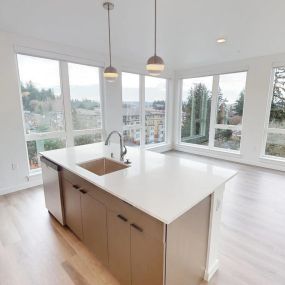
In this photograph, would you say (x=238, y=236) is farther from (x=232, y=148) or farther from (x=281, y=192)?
(x=232, y=148)

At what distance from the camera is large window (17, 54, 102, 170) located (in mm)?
3393

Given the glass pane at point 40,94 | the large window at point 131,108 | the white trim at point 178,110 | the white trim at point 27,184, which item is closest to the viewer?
the white trim at point 27,184

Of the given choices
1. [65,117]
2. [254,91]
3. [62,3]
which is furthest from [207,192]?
[254,91]

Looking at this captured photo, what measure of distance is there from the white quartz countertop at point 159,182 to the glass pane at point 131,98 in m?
2.91

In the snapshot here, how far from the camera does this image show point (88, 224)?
1.78m

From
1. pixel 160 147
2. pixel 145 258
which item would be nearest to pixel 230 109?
pixel 160 147

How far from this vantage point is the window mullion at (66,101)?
365 cm

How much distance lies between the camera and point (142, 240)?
121 centimetres

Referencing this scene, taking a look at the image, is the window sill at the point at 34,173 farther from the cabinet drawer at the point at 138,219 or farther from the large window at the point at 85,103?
the cabinet drawer at the point at 138,219

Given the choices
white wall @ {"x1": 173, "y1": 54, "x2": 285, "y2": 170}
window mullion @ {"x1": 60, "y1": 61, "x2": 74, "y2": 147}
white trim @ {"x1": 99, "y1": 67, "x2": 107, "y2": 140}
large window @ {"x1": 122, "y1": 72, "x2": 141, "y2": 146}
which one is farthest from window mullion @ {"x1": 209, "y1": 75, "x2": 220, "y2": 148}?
window mullion @ {"x1": 60, "y1": 61, "x2": 74, "y2": 147}

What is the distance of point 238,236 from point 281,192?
1680 mm

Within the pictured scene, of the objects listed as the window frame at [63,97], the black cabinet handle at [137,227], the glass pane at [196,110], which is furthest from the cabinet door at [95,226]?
the glass pane at [196,110]

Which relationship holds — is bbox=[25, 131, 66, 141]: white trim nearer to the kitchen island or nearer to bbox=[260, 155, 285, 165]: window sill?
the kitchen island

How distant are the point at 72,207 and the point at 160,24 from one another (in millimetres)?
2708
